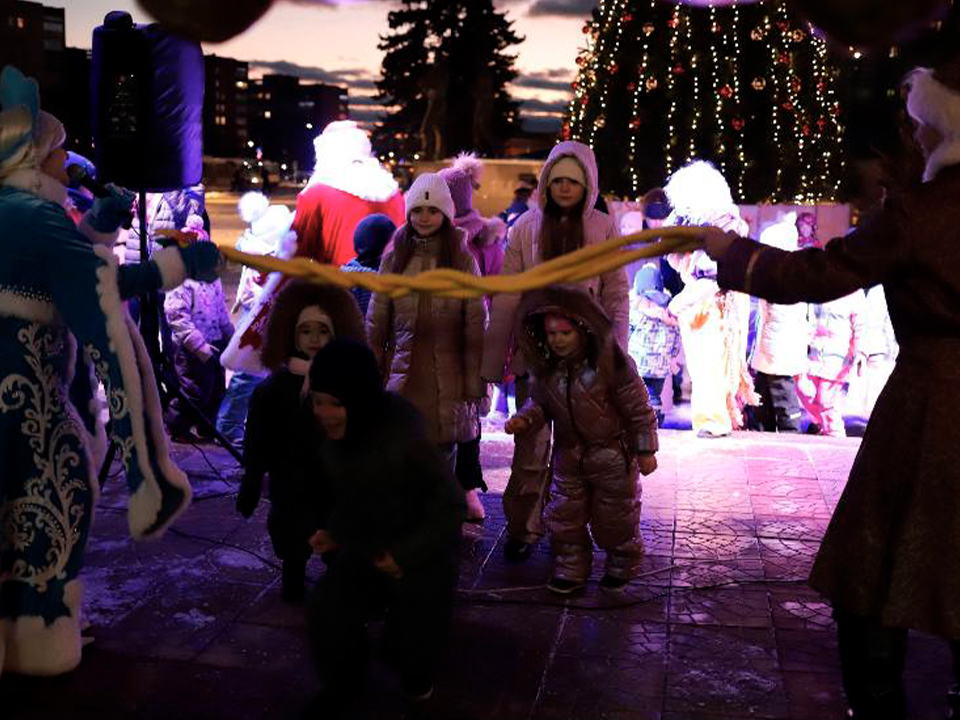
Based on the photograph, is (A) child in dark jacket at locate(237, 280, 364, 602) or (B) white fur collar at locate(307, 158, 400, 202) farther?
(B) white fur collar at locate(307, 158, 400, 202)

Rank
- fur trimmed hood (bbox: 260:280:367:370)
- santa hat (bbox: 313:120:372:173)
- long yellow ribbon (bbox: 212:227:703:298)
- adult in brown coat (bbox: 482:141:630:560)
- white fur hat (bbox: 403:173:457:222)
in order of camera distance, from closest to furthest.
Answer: long yellow ribbon (bbox: 212:227:703:298) < fur trimmed hood (bbox: 260:280:367:370) < adult in brown coat (bbox: 482:141:630:560) < white fur hat (bbox: 403:173:457:222) < santa hat (bbox: 313:120:372:173)

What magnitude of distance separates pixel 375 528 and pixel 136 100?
3.59 metres

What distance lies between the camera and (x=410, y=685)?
4.05 meters

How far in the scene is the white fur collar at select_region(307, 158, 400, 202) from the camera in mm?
7242

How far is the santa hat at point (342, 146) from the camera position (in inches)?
290

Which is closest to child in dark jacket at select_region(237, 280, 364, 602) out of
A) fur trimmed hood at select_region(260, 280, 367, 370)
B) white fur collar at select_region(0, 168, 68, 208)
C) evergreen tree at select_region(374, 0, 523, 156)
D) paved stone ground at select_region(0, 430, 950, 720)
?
fur trimmed hood at select_region(260, 280, 367, 370)

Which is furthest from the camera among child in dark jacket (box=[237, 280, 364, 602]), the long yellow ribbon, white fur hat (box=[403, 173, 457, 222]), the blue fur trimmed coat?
white fur hat (box=[403, 173, 457, 222])

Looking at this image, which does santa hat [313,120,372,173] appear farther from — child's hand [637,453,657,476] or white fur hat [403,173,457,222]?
child's hand [637,453,657,476]

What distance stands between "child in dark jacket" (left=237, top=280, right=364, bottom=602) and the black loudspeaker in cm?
190

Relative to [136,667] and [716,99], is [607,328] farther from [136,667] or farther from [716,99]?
[716,99]

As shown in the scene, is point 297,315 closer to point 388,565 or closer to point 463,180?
point 388,565

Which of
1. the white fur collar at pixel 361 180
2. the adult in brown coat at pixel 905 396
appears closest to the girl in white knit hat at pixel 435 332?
the white fur collar at pixel 361 180

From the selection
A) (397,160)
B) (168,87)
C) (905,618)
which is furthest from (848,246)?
(397,160)

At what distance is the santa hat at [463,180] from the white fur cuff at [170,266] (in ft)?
9.69
